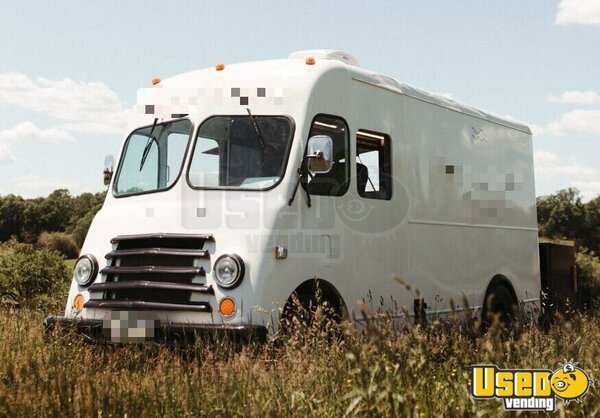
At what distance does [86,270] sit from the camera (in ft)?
25.2

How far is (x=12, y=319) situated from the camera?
384 inches

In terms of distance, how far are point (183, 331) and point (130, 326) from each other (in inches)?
22.3

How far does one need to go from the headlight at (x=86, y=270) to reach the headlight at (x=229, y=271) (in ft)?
4.76

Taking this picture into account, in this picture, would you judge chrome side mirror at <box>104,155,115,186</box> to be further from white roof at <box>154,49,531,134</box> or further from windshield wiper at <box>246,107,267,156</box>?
windshield wiper at <box>246,107,267,156</box>

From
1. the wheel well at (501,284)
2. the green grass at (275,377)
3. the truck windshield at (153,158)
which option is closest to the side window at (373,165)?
the truck windshield at (153,158)

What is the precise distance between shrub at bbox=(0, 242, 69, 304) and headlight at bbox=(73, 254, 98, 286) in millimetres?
6962

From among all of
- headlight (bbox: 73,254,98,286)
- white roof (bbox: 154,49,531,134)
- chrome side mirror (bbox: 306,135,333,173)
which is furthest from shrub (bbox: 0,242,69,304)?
chrome side mirror (bbox: 306,135,333,173)

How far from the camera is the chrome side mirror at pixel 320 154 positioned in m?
7.22

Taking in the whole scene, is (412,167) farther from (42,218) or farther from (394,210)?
(42,218)

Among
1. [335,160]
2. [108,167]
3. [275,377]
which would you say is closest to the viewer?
[275,377]

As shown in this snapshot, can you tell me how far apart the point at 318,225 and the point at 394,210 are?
5.05 ft

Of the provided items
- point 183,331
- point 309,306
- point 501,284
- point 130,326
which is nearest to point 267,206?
point 309,306

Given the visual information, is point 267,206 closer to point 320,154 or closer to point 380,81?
point 320,154

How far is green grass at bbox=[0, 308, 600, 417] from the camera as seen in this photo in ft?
15.5
